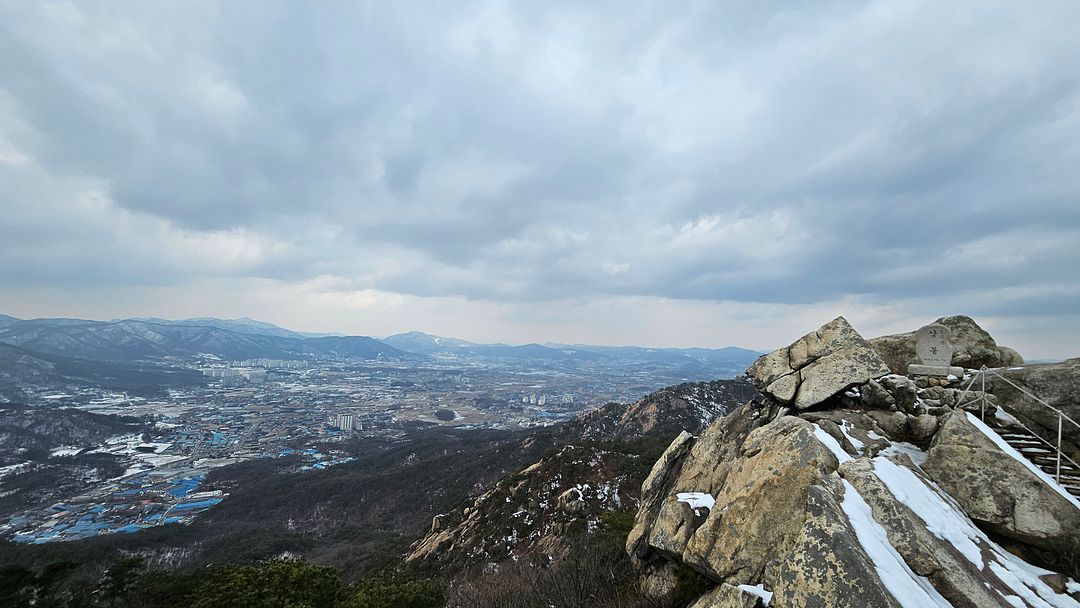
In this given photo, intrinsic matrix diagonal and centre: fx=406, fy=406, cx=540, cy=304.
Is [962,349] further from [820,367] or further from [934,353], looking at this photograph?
[820,367]

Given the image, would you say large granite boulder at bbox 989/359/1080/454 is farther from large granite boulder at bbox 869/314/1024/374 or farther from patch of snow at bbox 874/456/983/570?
patch of snow at bbox 874/456/983/570

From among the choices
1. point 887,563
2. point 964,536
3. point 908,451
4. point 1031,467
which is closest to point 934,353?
point 908,451

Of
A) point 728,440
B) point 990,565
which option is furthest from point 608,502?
point 990,565

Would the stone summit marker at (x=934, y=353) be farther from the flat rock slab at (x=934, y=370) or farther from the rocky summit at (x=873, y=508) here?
the rocky summit at (x=873, y=508)

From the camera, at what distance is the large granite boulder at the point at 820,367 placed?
12062 millimetres

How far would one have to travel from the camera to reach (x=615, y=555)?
17109 millimetres

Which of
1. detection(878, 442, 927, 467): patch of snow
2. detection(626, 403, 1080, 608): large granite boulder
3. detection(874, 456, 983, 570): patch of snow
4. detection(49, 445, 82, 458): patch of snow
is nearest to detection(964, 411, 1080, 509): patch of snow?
detection(626, 403, 1080, 608): large granite boulder

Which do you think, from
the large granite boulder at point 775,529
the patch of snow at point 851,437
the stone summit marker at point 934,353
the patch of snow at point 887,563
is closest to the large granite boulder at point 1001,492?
the patch of snow at point 851,437

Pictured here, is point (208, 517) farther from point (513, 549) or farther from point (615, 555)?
point (615, 555)

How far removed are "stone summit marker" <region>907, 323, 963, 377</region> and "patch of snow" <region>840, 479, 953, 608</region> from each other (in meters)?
10.2

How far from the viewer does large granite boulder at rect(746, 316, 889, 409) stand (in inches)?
475

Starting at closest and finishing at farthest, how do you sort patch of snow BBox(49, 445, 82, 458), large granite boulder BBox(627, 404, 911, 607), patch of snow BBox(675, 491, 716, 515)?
large granite boulder BBox(627, 404, 911, 607), patch of snow BBox(675, 491, 716, 515), patch of snow BBox(49, 445, 82, 458)

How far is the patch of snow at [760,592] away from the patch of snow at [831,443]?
349 centimetres

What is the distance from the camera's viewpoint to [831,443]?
891 cm
